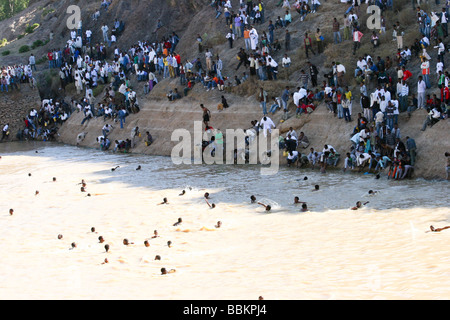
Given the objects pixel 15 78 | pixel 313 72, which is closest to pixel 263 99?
pixel 313 72

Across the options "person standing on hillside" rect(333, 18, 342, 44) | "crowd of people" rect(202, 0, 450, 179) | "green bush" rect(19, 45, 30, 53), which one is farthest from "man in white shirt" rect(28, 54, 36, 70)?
"person standing on hillside" rect(333, 18, 342, 44)

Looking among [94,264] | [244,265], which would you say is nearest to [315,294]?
[244,265]

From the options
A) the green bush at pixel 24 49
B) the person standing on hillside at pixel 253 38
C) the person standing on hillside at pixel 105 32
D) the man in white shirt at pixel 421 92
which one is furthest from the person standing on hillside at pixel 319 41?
the green bush at pixel 24 49

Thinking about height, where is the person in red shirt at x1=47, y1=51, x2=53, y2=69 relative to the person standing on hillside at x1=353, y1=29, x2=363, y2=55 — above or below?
above

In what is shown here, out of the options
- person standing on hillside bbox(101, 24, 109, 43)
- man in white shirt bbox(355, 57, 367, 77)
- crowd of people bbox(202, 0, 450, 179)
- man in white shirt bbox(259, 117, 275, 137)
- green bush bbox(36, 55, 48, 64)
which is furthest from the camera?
green bush bbox(36, 55, 48, 64)

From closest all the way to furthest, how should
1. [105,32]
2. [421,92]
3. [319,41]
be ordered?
1. [421,92]
2. [319,41]
3. [105,32]

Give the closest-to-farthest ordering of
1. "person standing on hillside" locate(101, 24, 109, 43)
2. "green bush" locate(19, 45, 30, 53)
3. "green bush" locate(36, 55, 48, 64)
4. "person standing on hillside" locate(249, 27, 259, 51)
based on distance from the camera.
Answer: "person standing on hillside" locate(249, 27, 259, 51), "person standing on hillside" locate(101, 24, 109, 43), "green bush" locate(36, 55, 48, 64), "green bush" locate(19, 45, 30, 53)

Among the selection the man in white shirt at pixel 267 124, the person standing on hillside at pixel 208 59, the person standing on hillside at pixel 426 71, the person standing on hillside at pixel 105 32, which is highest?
the person standing on hillside at pixel 105 32

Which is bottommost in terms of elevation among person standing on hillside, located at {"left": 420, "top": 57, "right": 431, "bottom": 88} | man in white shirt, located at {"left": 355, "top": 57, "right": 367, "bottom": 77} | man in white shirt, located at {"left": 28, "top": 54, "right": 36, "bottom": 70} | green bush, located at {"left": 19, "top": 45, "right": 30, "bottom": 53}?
person standing on hillside, located at {"left": 420, "top": 57, "right": 431, "bottom": 88}

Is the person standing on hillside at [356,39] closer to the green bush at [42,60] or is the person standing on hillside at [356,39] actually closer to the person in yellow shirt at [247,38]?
the person in yellow shirt at [247,38]

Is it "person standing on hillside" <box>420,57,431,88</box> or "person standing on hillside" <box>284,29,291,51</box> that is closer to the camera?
"person standing on hillside" <box>420,57,431,88</box>

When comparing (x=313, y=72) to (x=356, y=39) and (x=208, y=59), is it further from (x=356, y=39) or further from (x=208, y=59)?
(x=208, y=59)

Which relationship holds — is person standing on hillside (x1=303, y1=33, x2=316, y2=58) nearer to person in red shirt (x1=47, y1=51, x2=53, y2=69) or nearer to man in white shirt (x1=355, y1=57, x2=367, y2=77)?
man in white shirt (x1=355, y1=57, x2=367, y2=77)
